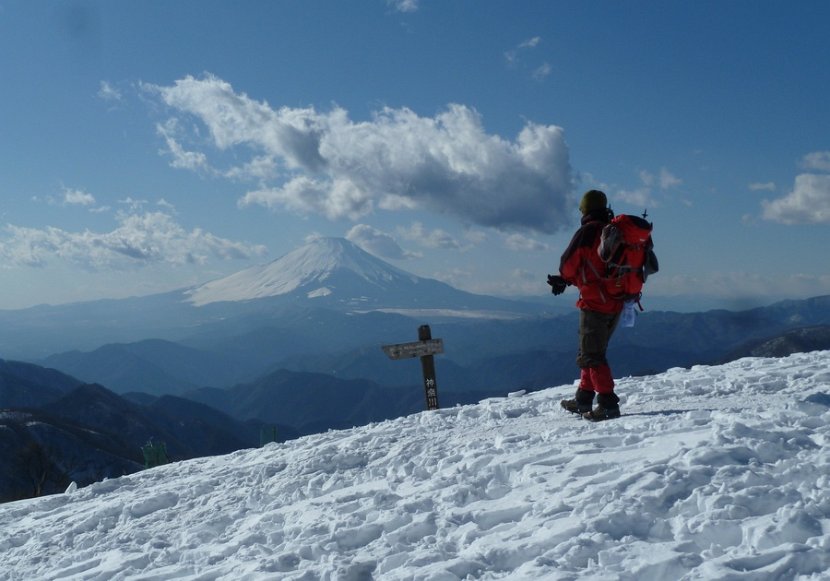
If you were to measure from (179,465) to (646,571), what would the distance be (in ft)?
27.4

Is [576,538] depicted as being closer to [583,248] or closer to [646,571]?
[646,571]

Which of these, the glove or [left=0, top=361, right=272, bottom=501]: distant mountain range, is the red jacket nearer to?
the glove

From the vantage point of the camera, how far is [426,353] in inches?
476

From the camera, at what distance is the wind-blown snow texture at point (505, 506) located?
3723mm

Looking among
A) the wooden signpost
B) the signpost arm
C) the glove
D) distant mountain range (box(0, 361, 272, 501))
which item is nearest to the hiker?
the glove

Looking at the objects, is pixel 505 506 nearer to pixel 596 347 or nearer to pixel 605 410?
pixel 605 410

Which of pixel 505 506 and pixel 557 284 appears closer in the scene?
pixel 505 506

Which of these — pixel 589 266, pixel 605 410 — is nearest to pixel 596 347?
pixel 605 410

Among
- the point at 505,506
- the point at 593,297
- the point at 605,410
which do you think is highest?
the point at 593,297

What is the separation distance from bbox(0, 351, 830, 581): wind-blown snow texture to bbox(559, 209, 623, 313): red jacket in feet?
4.40

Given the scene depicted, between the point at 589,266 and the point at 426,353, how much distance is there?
18.7 ft

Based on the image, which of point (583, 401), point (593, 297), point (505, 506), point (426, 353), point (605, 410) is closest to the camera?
point (505, 506)

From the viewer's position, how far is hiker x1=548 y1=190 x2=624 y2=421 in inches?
270

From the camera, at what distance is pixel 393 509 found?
5.19 m
